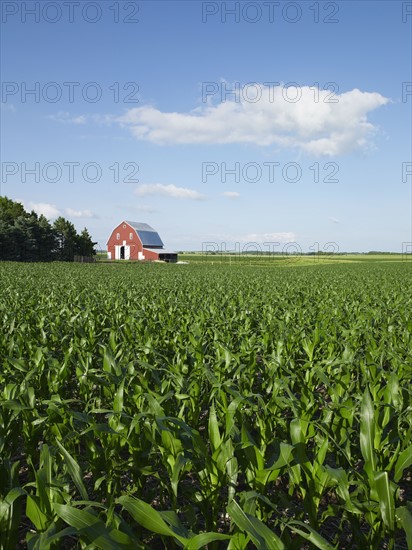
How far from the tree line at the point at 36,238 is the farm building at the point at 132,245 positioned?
7010mm

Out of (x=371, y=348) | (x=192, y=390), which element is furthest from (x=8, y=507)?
(x=371, y=348)

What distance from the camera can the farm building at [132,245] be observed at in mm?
85875

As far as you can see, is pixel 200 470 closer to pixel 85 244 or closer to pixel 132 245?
pixel 85 244

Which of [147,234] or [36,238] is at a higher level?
[147,234]

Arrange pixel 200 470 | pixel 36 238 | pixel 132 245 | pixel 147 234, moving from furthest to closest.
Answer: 1. pixel 147 234
2. pixel 132 245
3. pixel 36 238
4. pixel 200 470

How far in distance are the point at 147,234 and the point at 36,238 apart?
2977 centimetres

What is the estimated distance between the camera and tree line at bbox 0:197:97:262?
58344 mm

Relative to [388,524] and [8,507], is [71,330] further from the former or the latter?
[388,524]

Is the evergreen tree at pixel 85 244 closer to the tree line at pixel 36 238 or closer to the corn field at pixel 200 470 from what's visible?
the tree line at pixel 36 238

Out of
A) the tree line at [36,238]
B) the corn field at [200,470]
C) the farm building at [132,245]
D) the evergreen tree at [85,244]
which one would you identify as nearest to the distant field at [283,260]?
the farm building at [132,245]

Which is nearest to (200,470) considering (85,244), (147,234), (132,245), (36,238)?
(36,238)

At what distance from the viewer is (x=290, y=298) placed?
14398mm

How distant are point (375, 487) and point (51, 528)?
1849mm

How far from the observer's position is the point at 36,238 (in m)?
64.7
